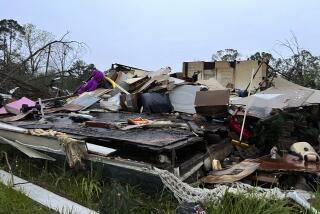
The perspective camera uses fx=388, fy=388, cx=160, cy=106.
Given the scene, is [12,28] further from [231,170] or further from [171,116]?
[231,170]

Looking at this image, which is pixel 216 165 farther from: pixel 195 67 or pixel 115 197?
pixel 195 67

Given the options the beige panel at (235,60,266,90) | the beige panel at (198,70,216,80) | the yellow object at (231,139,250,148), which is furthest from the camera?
the beige panel at (198,70,216,80)

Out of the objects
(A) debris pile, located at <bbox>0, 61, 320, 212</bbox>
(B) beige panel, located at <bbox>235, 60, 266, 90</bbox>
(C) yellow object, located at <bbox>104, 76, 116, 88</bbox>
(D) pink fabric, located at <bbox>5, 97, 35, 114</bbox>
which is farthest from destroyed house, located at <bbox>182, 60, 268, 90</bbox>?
(D) pink fabric, located at <bbox>5, 97, 35, 114</bbox>

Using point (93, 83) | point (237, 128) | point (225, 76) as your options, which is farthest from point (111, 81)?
point (225, 76)

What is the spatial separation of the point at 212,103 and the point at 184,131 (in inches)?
54.5

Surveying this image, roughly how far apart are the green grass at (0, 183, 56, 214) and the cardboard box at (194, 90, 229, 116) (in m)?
3.92

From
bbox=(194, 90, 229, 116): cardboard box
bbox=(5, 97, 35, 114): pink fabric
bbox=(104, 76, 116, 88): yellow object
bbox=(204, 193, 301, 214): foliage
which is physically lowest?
bbox=(204, 193, 301, 214): foliage

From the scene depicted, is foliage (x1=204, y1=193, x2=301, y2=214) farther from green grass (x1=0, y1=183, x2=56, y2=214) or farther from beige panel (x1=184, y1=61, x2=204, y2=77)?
beige panel (x1=184, y1=61, x2=204, y2=77)

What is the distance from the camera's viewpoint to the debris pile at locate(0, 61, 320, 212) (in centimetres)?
490

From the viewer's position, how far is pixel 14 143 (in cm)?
550

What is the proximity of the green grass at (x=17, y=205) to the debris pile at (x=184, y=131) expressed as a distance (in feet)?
2.45

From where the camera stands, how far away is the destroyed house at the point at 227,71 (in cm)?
1493

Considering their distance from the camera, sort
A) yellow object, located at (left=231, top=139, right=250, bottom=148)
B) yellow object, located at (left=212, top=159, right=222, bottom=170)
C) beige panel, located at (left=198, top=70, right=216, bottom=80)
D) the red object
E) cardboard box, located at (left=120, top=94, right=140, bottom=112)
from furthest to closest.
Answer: beige panel, located at (left=198, top=70, right=216, bottom=80), cardboard box, located at (left=120, top=94, right=140, bottom=112), the red object, yellow object, located at (left=231, top=139, right=250, bottom=148), yellow object, located at (left=212, top=159, right=222, bottom=170)

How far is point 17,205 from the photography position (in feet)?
12.8
